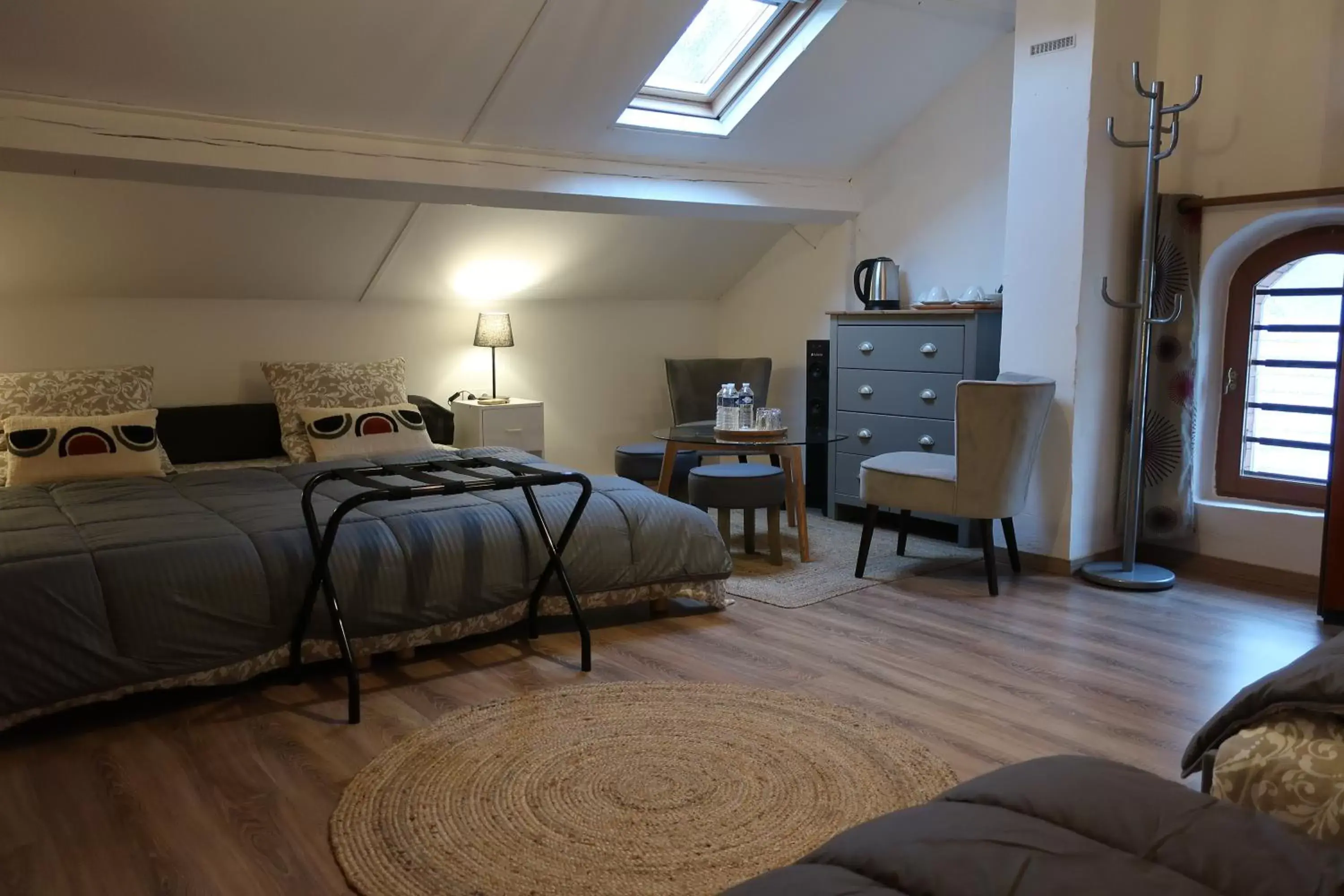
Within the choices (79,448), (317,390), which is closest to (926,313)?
(317,390)

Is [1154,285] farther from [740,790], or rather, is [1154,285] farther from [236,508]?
[236,508]

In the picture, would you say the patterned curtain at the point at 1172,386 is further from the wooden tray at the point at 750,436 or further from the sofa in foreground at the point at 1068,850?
the sofa in foreground at the point at 1068,850

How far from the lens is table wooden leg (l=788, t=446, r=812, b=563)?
4.50 metres

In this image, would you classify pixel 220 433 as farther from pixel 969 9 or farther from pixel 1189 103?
pixel 1189 103

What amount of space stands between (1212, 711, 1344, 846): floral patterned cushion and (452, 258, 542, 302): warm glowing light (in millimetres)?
4441

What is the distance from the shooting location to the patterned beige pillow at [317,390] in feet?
15.3

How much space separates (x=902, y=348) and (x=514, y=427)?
79.9 inches

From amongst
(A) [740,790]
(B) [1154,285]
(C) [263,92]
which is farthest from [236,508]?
(B) [1154,285]

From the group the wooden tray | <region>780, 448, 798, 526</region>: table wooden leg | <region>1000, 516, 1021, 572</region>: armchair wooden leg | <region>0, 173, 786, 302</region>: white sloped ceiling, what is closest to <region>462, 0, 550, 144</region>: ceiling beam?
<region>0, 173, 786, 302</region>: white sloped ceiling

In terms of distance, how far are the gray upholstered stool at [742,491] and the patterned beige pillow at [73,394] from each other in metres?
2.23

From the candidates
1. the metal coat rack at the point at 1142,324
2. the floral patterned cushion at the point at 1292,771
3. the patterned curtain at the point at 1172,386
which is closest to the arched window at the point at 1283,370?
the patterned curtain at the point at 1172,386

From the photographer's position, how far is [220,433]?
4723 mm

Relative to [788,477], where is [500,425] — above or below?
above

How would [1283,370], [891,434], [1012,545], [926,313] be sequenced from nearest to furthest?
[1283,370], [1012,545], [926,313], [891,434]
